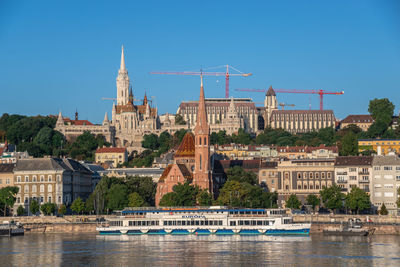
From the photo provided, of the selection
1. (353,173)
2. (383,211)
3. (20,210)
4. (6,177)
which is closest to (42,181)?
(6,177)

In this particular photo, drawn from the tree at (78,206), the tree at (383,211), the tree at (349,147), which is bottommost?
the tree at (383,211)

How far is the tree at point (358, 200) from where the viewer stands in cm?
13062

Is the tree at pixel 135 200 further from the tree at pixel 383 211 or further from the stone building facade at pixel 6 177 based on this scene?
the tree at pixel 383 211

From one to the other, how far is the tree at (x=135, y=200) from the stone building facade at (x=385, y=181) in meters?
32.7

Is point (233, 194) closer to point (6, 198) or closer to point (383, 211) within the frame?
point (383, 211)

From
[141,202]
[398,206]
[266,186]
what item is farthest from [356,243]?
[266,186]

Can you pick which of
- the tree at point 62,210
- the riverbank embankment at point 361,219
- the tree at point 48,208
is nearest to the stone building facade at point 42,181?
the tree at point 62,210

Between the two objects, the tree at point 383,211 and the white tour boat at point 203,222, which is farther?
the tree at point 383,211

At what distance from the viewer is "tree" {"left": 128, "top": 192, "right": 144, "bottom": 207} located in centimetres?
13575

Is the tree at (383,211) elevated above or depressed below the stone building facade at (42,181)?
below

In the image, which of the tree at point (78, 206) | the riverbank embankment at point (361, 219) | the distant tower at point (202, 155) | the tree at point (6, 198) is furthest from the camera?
the distant tower at point (202, 155)

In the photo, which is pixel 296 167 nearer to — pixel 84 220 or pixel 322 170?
pixel 322 170

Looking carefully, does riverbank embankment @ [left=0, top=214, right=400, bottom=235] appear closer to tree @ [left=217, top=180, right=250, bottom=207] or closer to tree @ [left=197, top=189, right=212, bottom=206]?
tree @ [left=217, top=180, right=250, bottom=207]

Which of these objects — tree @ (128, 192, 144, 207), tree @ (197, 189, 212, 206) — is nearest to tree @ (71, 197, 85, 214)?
tree @ (128, 192, 144, 207)
